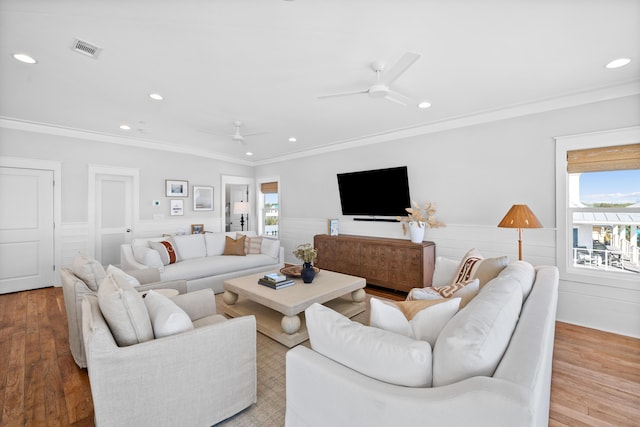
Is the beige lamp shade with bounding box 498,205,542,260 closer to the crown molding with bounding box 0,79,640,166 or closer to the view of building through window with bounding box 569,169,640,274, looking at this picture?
the view of building through window with bounding box 569,169,640,274

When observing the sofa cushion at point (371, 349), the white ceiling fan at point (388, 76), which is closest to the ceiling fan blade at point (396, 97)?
the white ceiling fan at point (388, 76)

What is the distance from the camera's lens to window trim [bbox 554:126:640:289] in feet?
9.64

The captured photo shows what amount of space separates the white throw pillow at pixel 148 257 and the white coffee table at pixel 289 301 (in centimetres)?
115

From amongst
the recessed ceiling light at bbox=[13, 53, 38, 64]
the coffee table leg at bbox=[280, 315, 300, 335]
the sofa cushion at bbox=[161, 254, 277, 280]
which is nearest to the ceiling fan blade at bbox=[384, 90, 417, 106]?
the coffee table leg at bbox=[280, 315, 300, 335]

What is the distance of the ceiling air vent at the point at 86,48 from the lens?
2164mm

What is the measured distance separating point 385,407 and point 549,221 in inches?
135

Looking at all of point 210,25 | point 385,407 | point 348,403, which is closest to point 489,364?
point 385,407

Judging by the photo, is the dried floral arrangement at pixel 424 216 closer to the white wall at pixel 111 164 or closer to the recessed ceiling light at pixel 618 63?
the recessed ceiling light at pixel 618 63

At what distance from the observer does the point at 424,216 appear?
4.29 m

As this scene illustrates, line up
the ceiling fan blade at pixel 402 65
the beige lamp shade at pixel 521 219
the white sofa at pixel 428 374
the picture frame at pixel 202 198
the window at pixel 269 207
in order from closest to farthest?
the white sofa at pixel 428 374 < the ceiling fan blade at pixel 402 65 < the beige lamp shade at pixel 521 219 < the picture frame at pixel 202 198 < the window at pixel 269 207

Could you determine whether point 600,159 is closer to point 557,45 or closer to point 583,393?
point 557,45

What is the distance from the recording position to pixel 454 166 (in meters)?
4.01

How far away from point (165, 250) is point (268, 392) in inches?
118

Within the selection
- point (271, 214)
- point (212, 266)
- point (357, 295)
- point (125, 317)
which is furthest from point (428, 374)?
point (271, 214)
